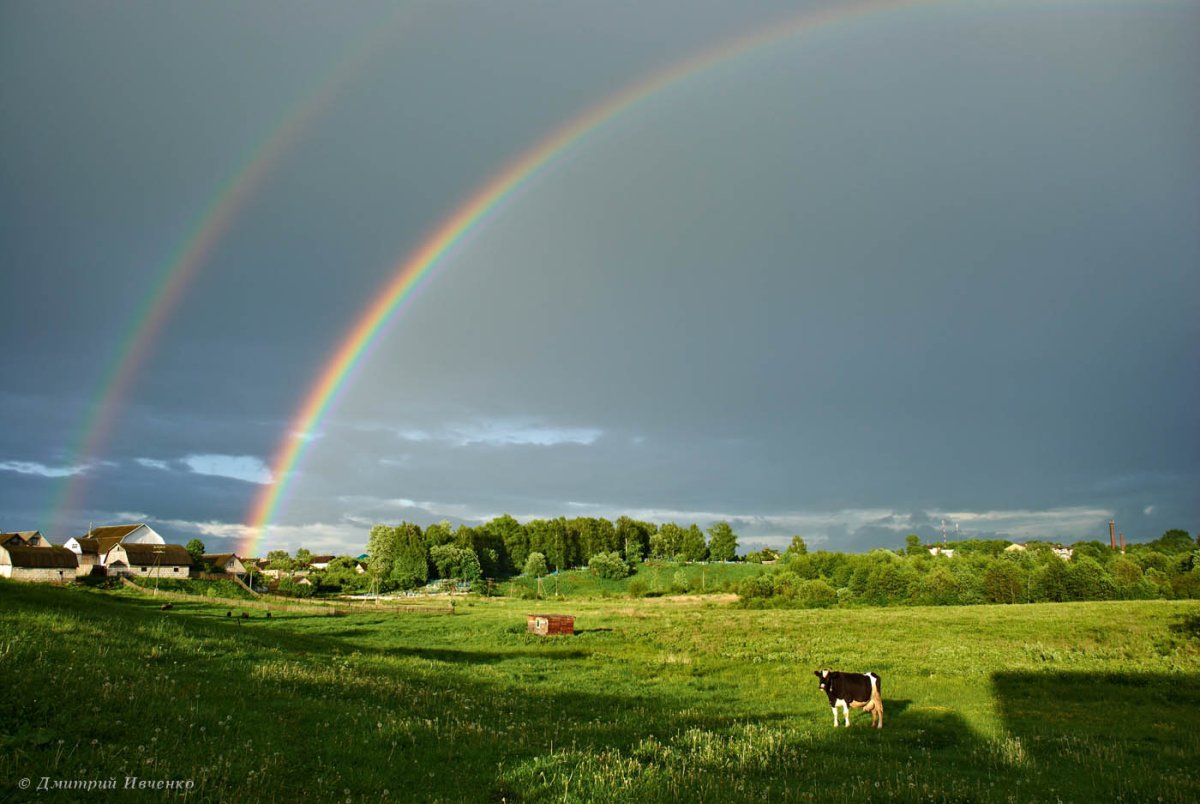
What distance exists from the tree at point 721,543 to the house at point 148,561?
133 meters

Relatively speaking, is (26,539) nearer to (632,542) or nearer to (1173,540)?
(632,542)

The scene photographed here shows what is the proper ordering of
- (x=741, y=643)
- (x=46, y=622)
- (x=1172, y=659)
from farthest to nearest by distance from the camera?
(x=741, y=643) → (x=1172, y=659) → (x=46, y=622)

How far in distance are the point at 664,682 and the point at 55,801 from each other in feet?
75.4

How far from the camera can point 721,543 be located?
193875mm

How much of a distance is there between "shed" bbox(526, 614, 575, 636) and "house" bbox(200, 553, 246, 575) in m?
95.0

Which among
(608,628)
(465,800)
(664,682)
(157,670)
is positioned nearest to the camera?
(465,800)

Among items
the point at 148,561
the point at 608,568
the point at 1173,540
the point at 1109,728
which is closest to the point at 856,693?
the point at 1109,728

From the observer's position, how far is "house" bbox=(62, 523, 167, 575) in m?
106

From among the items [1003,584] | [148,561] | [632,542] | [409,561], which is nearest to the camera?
[1003,584]

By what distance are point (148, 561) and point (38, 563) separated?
63.5ft

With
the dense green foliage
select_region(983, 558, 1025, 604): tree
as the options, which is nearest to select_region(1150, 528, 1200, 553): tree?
the dense green foliage

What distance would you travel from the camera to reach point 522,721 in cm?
1573

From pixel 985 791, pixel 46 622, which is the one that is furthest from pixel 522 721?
pixel 46 622

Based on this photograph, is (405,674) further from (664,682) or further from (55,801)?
(55,801)
